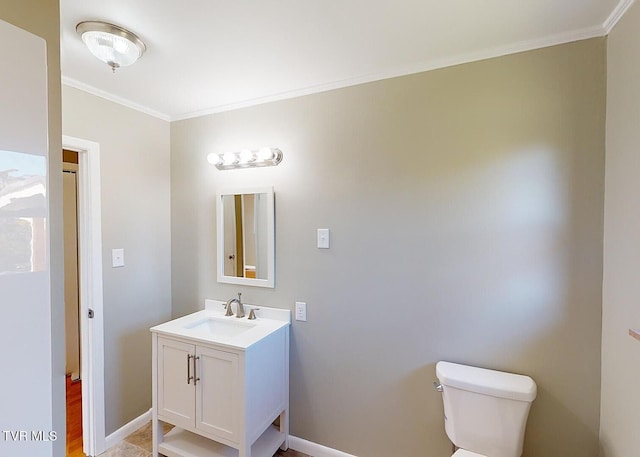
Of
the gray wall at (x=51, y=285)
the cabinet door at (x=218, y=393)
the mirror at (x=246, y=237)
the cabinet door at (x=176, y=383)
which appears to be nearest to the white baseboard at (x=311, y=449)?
the cabinet door at (x=218, y=393)

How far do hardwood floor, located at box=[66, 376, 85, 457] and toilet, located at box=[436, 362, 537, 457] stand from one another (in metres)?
2.34

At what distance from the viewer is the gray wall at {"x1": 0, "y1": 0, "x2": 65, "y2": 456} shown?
2.33 feet

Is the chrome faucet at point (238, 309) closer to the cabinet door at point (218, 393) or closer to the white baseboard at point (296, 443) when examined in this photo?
the cabinet door at point (218, 393)

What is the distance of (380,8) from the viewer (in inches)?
49.6

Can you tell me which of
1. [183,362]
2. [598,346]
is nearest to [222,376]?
[183,362]

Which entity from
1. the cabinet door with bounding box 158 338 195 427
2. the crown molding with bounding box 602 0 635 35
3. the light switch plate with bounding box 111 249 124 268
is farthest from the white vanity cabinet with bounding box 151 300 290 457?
the crown molding with bounding box 602 0 635 35

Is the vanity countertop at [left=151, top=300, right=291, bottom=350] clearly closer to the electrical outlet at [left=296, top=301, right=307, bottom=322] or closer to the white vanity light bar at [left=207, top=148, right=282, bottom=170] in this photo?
the electrical outlet at [left=296, top=301, right=307, bottom=322]

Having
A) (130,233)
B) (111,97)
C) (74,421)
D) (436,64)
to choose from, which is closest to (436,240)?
(436,64)

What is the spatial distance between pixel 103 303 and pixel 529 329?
8.43ft

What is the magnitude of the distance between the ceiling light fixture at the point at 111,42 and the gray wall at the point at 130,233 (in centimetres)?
65

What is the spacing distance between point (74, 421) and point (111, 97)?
7.98 feet

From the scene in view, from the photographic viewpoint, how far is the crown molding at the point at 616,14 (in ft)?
3.99

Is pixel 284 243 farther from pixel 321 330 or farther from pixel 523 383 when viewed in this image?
pixel 523 383

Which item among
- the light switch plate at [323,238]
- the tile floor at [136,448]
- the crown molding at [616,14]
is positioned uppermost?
the crown molding at [616,14]
